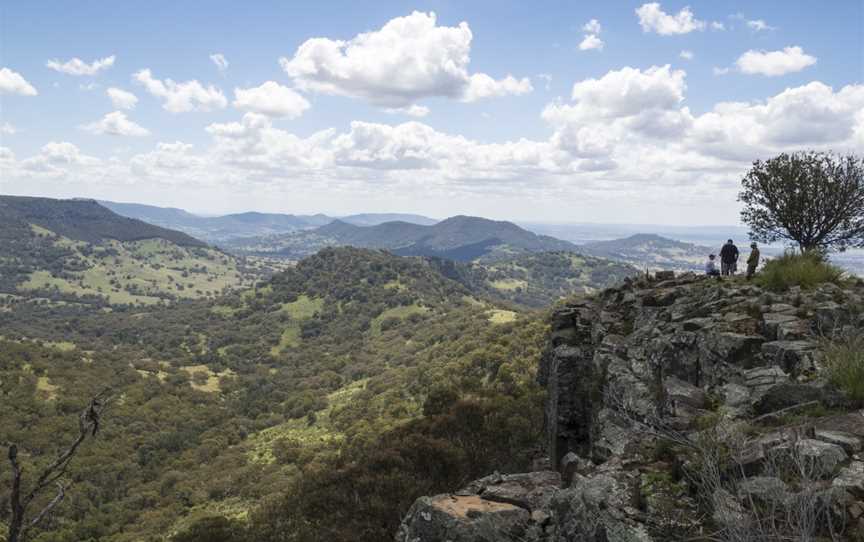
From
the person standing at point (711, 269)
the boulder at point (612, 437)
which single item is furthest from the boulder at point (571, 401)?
the person standing at point (711, 269)

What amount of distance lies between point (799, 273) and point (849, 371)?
10.2 metres

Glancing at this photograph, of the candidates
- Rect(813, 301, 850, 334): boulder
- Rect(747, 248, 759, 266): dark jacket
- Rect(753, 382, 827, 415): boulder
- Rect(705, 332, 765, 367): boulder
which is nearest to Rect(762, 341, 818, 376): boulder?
Rect(705, 332, 765, 367): boulder

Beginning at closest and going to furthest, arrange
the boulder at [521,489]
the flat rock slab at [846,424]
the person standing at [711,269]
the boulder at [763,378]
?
the flat rock slab at [846,424] → the boulder at [763,378] → the boulder at [521,489] → the person standing at [711,269]

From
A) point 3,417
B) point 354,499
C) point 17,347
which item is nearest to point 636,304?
point 354,499

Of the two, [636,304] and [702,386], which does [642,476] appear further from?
[636,304]

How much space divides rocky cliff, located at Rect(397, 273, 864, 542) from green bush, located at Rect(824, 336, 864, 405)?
30 centimetres

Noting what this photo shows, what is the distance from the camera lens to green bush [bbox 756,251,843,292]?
18609mm

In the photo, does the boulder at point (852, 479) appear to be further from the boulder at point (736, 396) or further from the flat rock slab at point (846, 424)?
the boulder at point (736, 396)

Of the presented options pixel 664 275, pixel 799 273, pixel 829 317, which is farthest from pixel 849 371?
pixel 664 275

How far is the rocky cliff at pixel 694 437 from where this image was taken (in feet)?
23.7

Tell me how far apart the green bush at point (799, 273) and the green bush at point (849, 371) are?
8098 mm

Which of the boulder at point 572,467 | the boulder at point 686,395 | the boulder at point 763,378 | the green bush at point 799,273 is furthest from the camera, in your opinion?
the green bush at point 799,273

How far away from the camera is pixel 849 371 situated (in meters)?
10.5

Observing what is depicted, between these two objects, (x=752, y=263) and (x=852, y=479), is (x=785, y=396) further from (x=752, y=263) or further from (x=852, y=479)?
(x=752, y=263)
